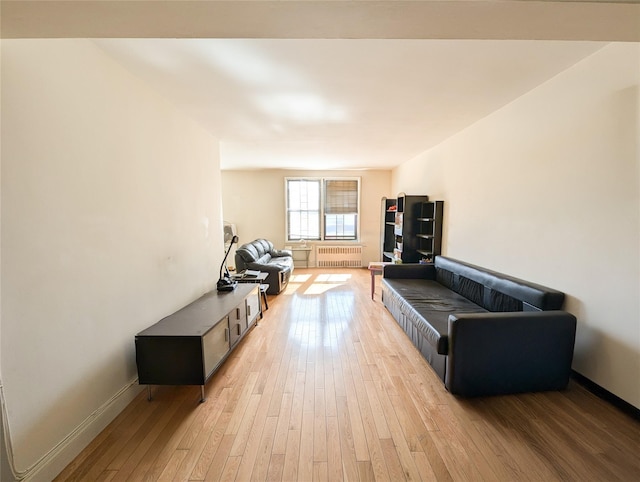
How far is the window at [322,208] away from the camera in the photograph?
7.18m

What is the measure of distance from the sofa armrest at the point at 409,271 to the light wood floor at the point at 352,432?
1593 millimetres

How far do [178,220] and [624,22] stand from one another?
3306mm

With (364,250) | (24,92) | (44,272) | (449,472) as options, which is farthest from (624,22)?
(364,250)

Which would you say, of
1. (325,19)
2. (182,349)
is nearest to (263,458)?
(182,349)

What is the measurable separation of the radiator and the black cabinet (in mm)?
2486

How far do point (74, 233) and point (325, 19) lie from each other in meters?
1.81

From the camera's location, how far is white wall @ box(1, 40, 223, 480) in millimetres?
1315

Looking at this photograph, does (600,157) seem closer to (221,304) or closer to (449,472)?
(449,472)

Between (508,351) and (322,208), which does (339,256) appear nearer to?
(322,208)

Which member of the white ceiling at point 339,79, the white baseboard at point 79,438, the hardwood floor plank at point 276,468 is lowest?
the hardwood floor plank at point 276,468

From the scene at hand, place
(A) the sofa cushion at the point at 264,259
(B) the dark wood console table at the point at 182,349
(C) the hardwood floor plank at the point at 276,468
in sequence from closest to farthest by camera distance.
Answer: (C) the hardwood floor plank at the point at 276,468
(B) the dark wood console table at the point at 182,349
(A) the sofa cushion at the point at 264,259

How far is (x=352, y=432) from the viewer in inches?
69.3

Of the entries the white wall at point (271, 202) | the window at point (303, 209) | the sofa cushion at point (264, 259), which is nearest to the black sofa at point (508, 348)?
the sofa cushion at point (264, 259)

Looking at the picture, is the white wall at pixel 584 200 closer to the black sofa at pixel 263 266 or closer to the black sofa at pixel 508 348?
the black sofa at pixel 508 348
